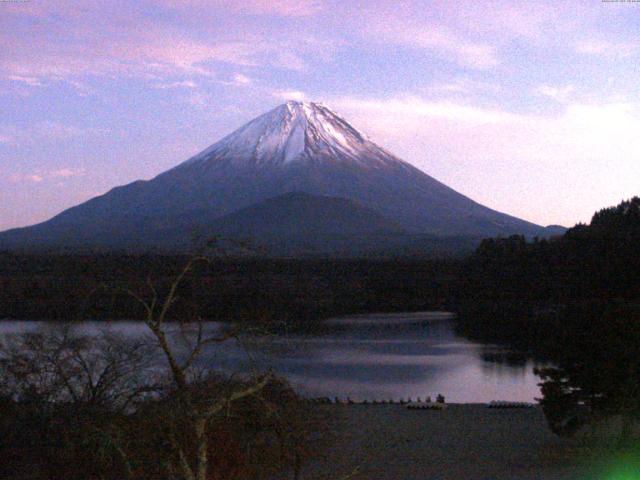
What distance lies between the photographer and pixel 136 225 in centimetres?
7544

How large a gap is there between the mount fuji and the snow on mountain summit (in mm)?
101

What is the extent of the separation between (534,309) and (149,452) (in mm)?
25369

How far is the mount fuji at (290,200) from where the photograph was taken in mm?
70125

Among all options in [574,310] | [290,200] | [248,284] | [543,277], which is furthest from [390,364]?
[290,200]

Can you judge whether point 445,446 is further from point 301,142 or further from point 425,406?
point 301,142

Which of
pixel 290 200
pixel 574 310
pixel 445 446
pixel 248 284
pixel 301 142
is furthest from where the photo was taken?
pixel 301 142

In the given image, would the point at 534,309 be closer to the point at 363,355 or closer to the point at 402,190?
the point at 363,355

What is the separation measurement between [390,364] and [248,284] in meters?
16.8

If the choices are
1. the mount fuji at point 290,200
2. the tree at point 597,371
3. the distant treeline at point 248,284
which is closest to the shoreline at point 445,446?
the tree at point 597,371

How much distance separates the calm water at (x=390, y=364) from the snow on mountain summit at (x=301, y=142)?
59123 millimetres

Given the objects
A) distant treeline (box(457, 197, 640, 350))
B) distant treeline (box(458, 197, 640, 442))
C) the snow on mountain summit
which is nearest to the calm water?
distant treeline (box(458, 197, 640, 442))

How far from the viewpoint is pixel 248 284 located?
1405 inches

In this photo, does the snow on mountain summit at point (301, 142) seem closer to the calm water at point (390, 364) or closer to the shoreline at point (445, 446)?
the calm water at point (390, 364)

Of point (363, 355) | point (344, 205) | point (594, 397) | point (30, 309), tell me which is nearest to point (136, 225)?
point (344, 205)
